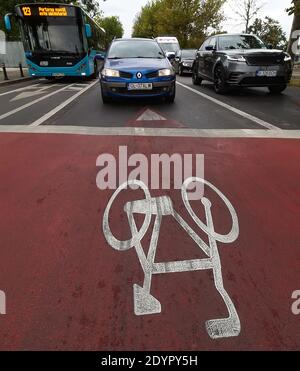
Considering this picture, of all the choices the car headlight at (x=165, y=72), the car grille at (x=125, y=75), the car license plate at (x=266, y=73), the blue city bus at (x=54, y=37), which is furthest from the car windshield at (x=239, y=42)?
the blue city bus at (x=54, y=37)

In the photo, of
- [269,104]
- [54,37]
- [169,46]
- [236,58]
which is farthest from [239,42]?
[169,46]

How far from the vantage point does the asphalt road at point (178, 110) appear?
7.37 metres

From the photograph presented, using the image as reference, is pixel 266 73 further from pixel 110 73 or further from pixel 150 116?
Answer: pixel 110 73

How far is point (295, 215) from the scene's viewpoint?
3.52 meters

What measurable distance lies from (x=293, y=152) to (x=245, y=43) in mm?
7518

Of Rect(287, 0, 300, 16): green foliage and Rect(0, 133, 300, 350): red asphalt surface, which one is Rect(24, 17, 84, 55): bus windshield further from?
Rect(0, 133, 300, 350): red asphalt surface

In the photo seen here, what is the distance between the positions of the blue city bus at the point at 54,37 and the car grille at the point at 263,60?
9.24 meters

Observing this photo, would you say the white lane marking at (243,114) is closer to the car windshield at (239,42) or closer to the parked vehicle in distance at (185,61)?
the car windshield at (239,42)

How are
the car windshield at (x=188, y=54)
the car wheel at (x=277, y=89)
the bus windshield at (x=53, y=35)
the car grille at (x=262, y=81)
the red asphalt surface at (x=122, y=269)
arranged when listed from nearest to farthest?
the red asphalt surface at (x=122, y=269)
the car grille at (x=262, y=81)
the car wheel at (x=277, y=89)
the bus windshield at (x=53, y=35)
the car windshield at (x=188, y=54)

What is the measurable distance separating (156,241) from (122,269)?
0.47 m

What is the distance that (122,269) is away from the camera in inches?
105
